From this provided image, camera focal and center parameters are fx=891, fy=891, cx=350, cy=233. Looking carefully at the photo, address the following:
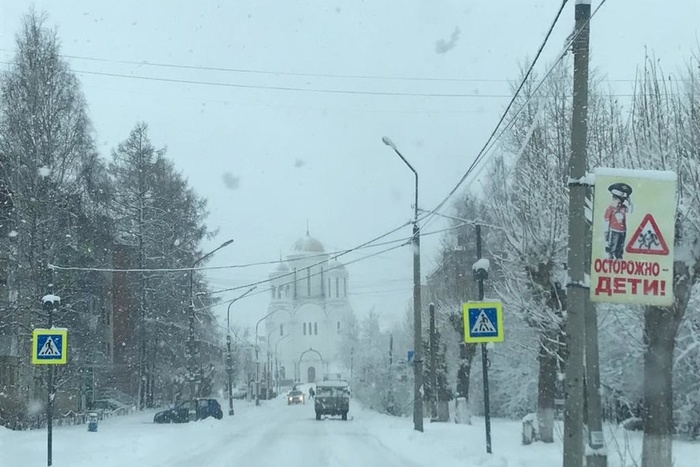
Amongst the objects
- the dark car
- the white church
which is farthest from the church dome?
the dark car

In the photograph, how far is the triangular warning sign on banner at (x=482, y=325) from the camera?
1894 cm

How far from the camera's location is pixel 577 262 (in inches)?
465

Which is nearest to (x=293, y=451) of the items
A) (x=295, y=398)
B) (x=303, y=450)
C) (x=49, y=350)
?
(x=303, y=450)

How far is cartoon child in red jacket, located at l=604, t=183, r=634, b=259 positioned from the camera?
11477 mm

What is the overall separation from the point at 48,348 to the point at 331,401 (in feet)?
101

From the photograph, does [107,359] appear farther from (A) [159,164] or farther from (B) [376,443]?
(B) [376,443]

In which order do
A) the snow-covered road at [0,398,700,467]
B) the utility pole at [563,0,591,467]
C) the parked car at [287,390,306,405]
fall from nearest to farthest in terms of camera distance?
the utility pole at [563,0,591,467] → the snow-covered road at [0,398,700,467] → the parked car at [287,390,306,405]

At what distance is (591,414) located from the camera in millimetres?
12484

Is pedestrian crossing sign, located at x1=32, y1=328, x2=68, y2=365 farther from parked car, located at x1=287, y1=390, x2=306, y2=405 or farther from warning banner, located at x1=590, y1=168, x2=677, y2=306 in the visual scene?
parked car, located at x1=287, y1=390, x2=306, y2=405

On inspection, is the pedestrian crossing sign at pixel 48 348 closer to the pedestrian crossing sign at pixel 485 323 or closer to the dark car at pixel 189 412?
the pedestrian crossing sign at pixel 485 323

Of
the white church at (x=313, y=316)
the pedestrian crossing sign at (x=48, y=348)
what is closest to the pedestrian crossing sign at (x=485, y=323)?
the pedestrian crossing sign at (x=48, y=348)

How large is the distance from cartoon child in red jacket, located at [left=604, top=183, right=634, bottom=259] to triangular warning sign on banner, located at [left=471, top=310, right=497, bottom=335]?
7618mm

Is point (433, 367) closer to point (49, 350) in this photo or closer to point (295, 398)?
point (49, 350)

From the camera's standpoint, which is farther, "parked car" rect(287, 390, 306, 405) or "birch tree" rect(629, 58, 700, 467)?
"parked car" rect(287, 390, 306, 405)
